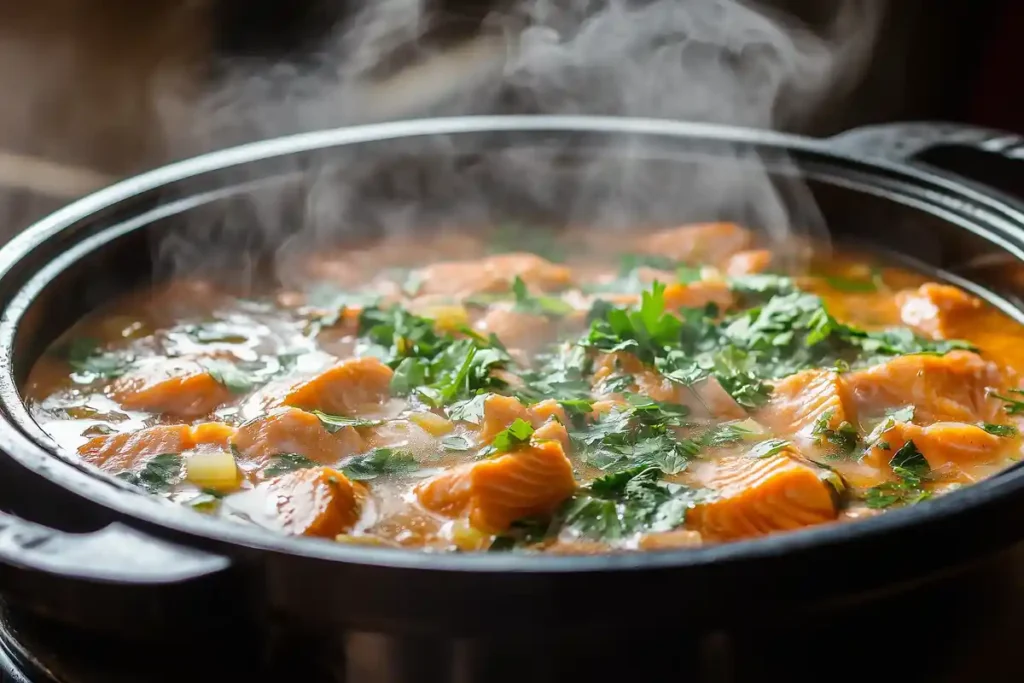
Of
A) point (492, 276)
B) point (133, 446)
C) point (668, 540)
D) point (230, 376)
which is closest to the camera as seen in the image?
point (668, 540)

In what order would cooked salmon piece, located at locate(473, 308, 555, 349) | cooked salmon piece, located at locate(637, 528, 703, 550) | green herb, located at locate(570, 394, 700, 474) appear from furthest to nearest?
1. cooked salmon piece, located at locate(473, 308, 555, 349)
2. green herb, located at locate(570, 394, 700, 474)
3. cooked salmon piece, located at locate(637, 528, 703, 550)

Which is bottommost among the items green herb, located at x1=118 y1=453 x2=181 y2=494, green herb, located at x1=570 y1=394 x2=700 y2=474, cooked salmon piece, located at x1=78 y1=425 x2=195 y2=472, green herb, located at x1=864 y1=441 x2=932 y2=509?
green herb, located at x1=864 y1=441 x2=932 y2=509

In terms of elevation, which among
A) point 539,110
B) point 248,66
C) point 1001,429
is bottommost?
point 1001,429

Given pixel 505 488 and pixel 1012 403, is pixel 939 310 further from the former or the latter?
pixel 505 488

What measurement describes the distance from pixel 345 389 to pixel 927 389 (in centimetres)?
132

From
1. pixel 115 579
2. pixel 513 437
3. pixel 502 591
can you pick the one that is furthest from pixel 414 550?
pixel 513 437

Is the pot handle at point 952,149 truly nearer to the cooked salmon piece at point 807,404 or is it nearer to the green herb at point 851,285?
the green herb at point 851,285

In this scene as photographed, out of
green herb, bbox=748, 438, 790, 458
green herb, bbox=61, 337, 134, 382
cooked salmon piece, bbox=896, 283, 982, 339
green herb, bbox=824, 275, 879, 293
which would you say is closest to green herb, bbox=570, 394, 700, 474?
green herb, bbox=748, 438, 790, 458

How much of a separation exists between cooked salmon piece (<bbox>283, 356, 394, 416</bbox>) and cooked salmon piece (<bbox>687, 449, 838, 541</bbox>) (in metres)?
0.86

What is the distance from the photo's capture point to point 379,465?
211 cm

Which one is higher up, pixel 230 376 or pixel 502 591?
pixel 502 591

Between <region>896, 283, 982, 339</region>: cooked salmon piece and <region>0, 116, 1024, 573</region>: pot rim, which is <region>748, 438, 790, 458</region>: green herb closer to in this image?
<region>0, 116, 1024, 573</region>: pot rim

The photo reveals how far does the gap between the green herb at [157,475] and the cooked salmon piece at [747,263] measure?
5.80 ft

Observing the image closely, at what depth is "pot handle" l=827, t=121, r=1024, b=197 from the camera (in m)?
3.05
